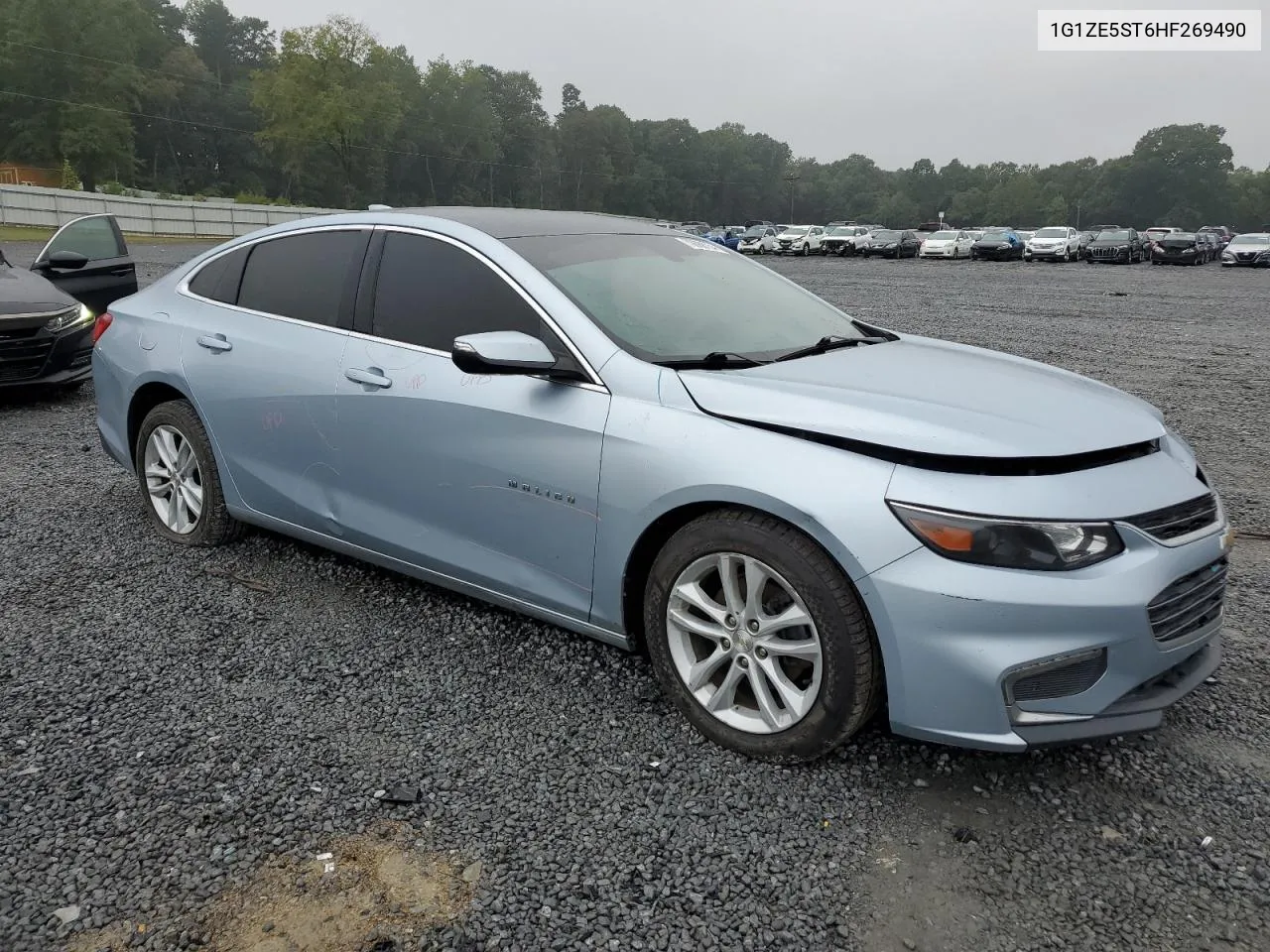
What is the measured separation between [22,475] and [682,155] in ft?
490

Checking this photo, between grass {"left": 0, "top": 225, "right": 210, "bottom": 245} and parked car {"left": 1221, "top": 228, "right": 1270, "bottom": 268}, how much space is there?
40.2 m

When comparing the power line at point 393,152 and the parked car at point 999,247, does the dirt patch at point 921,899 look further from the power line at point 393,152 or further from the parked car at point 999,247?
the power line at point 393,152

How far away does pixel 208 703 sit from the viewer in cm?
334

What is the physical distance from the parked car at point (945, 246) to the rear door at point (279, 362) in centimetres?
4397

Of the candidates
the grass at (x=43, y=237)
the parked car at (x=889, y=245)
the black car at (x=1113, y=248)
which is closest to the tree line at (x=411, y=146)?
the grass at (x=43, y=237)

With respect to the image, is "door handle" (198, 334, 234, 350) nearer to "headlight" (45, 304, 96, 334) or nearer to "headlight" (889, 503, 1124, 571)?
"headlight" (889, 503, 1124, 571)

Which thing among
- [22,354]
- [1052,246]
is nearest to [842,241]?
[1052,246]

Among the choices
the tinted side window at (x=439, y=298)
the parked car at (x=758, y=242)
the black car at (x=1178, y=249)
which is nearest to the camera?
the tinted side window at (x=439, y=298)

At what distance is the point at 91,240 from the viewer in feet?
30.9

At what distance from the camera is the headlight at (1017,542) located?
2549mm

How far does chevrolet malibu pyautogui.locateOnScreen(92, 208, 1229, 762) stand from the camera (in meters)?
2.59

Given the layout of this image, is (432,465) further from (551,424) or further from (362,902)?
(362,902)

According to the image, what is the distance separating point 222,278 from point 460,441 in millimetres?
1917

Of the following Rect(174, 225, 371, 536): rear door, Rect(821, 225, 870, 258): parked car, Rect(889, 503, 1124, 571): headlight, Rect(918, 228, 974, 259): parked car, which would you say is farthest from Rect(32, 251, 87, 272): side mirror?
Rect(918, 228, 974, 259): parked car
